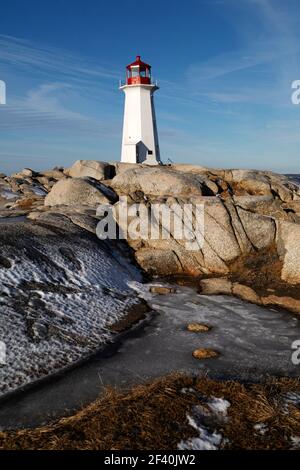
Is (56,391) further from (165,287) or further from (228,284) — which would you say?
(228,284)

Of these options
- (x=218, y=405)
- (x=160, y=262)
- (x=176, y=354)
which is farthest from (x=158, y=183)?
(x=218, y=405)

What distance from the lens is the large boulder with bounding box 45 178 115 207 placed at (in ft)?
93.7

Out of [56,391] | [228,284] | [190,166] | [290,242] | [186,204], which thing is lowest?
[56,391]

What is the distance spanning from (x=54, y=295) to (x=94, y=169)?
24445 millimetres

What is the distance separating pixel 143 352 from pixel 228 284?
8.20 meters

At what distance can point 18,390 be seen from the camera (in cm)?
1112

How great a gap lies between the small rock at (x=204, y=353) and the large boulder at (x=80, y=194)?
1643 centimetres

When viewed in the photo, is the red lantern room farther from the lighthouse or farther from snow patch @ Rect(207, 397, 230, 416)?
snow patch @ Rect(207, 397, 230, 416)

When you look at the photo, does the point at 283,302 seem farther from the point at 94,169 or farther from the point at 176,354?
the point at 94,169

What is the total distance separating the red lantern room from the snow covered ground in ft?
112

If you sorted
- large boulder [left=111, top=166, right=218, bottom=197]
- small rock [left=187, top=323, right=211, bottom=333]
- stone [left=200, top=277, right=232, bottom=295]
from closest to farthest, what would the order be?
small rock [left=187, top=323, right=211, bottom=333] → stone [left=200, top=277, right=232, bottom=295] → large boulder [left=111, top=166, right=218, bottom=197]

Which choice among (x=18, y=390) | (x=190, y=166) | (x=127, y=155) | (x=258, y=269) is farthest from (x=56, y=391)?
(x=127, y=155)

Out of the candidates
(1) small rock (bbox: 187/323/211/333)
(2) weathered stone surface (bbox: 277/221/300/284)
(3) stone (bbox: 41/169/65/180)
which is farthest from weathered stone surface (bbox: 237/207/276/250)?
(3) stone (bbox: 41/169/65/180)

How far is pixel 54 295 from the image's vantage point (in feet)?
53.7
